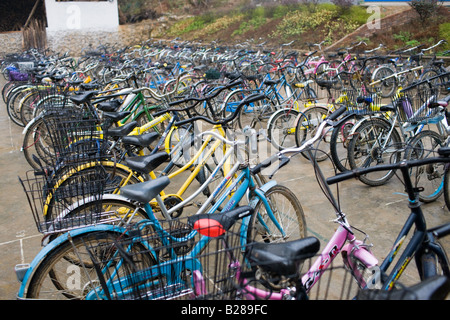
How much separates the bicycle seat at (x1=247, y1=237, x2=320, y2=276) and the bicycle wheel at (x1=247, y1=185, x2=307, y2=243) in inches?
40.6

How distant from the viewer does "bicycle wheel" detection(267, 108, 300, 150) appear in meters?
5.21

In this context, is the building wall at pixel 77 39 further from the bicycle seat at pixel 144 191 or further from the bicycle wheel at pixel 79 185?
the bicycle seat at pixel 144 191

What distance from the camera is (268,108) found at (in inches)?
240

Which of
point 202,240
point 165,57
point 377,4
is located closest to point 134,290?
point 202,240

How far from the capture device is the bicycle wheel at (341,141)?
161 inches

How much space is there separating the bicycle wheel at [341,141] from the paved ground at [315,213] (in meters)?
0.23

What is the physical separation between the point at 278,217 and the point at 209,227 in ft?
3.93

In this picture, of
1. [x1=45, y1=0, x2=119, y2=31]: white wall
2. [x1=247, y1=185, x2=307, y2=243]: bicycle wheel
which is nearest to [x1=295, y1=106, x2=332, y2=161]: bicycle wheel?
[x1=247, y1=185, x2=307, y2=243]: bicycle wheel

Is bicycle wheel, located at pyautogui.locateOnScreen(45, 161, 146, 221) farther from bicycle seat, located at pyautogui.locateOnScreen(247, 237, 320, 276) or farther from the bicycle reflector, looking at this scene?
bicycle seat, located at pyautogui.locateOnScreen(247, 237, 320, 276)

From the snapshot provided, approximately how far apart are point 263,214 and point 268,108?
3461mm

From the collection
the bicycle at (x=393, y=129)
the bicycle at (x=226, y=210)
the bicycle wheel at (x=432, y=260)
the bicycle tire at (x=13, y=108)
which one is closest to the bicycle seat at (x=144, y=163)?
the bicycle at (x=226, y=210)

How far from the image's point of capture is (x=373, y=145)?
4.06 metres

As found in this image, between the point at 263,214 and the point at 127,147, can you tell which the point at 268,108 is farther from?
the point at 263,214

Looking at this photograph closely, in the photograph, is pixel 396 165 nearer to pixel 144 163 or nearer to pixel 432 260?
pixel 432 260
